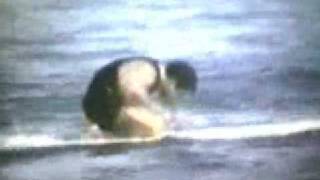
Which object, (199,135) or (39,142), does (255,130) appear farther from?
(39,142)

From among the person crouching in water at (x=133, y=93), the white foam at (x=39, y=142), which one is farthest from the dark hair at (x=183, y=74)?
the white foam at (x=39, y=142)

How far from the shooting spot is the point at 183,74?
3.89 feet

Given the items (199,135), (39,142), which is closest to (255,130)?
(199,135)

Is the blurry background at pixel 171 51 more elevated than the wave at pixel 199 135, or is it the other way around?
the blurry background at pixel 171 51

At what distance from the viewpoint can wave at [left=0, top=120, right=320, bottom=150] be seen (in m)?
1.17

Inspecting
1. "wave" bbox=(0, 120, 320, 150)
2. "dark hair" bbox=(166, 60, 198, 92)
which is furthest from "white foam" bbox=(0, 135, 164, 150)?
"dark hair" bbox=(166, 60, 198, 92)

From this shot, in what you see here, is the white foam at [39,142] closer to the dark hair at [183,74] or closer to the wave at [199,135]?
the wave at [199,135]

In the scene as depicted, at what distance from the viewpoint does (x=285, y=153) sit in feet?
4.00

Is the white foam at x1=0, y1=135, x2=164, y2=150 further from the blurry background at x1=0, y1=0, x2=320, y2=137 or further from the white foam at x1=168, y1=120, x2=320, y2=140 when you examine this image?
the white foam at x1=168, y1=120, x2=320, y2=140

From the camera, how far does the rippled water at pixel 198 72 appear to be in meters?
1.17

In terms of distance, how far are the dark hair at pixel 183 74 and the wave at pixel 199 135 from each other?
7cm

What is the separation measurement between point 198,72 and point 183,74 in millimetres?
25

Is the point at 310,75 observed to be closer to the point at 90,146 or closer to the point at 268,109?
the point at 268,109

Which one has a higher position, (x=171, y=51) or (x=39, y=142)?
(x=171, y=51)
